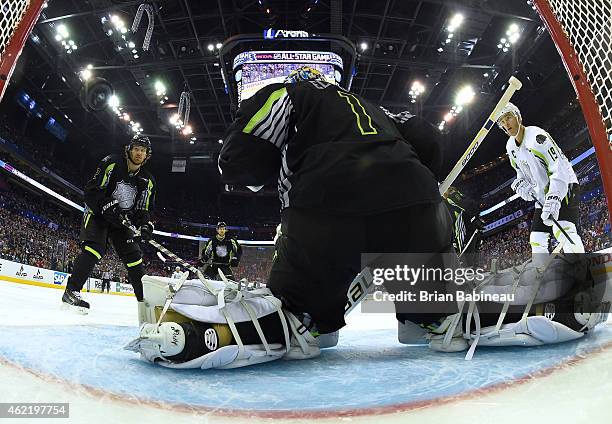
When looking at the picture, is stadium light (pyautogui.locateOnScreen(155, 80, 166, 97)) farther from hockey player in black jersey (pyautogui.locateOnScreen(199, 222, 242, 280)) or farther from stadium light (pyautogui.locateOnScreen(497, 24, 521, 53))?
stadium light (pyautogui.locateOnScreen(497, 24, 521, 53))

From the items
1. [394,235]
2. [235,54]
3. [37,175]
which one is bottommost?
[394,235]

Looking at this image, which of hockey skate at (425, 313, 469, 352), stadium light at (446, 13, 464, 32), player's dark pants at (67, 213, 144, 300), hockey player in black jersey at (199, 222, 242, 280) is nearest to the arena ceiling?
stadium light at (446, 13, 464, 32)

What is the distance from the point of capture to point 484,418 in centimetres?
68

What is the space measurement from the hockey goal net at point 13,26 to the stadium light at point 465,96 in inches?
571

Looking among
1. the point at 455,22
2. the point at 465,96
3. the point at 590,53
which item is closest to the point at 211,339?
the point at 590,53

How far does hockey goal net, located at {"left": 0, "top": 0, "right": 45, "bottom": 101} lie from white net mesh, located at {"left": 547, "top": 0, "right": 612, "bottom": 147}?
1.44 metres

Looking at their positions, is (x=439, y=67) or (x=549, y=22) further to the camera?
(x=439, y=67)

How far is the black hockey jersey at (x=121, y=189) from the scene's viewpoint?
310cm

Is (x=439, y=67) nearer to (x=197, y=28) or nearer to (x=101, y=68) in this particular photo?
(x=197, y=28)

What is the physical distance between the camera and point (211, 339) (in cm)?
109

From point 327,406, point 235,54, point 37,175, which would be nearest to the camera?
point 327,406

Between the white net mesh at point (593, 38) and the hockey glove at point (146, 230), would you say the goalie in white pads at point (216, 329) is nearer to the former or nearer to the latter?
the white net mesh at point (593, 38)

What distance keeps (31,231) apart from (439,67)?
1359 centimetres

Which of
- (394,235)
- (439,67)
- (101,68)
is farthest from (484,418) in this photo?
(101,68)
